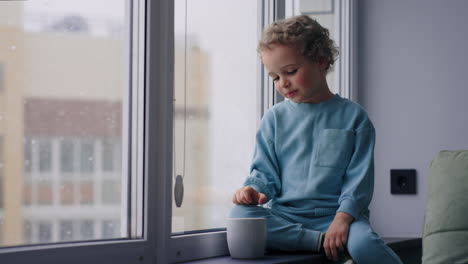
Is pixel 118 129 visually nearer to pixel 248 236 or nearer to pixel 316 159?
pixel 248 236

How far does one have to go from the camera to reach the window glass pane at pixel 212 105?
5.54ft

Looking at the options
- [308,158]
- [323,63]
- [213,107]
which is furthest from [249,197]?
[323,63]

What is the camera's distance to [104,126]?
1.47 meters

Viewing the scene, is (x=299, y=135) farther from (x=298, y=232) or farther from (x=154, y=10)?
(x=154, y=10)

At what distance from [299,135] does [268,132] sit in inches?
3.9

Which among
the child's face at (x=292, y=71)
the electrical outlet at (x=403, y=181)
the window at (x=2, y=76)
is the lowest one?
the electrical outlet at (x=403, y=181)

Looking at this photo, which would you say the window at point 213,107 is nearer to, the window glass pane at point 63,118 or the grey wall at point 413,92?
the window glass pane at point 63,118

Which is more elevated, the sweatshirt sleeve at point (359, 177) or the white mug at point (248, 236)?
the sweatshirt sleeve at point (359, 177)

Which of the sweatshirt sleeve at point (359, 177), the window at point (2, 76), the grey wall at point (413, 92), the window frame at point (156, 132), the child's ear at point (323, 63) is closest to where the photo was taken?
the window at point (2, 76)

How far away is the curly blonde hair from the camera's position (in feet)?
5.73

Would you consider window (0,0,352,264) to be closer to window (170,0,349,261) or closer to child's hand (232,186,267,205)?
window (170,0,349,261)

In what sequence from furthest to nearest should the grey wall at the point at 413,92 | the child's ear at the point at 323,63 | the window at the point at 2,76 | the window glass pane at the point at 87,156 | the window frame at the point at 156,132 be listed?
the grey wall at the point at 413,92
the child's ear at the point at 323,63
the window frame at the point at 156,132
the window glass pane at the point at 87,156
the window at the point at 2,76

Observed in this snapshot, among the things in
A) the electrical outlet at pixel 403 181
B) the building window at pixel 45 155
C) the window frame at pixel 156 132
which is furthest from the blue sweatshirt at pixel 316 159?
the electrical outlet at pixel 403 181

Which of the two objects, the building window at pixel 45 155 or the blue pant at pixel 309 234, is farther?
the blue pant at pixel 309 234
